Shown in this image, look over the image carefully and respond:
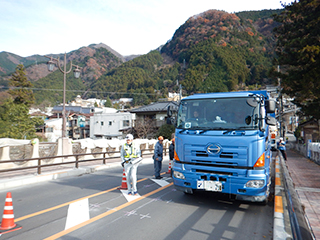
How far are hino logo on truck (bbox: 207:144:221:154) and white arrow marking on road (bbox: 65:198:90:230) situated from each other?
3.10 meters

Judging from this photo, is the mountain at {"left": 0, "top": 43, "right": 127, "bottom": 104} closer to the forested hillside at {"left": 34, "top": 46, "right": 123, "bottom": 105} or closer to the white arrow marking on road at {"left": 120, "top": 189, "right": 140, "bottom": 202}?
the forested hillside at {"left": 34, "top": 46, "right": 123, "bottom": 105}

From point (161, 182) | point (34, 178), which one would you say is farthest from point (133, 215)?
point (34, 178)

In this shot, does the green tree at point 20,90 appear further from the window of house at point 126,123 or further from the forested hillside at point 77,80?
the forested hillside at point 77,80

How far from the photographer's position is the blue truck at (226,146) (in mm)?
5246

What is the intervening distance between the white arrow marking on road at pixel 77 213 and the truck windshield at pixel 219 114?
123 inches

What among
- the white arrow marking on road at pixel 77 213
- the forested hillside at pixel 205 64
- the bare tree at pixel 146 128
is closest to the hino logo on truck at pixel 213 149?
the white arrow marking on road at pixel 77 213

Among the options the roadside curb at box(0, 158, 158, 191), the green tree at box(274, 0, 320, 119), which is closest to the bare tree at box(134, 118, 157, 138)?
the green tree at box(274, 0, 320, 119)

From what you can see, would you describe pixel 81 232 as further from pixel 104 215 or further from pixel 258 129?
pixel 258 129

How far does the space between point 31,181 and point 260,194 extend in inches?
312

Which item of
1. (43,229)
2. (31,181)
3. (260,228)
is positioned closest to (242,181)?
(260,228)

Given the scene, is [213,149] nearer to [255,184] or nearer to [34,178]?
[255,184]

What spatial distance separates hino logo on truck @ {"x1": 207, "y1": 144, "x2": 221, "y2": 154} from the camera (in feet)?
17.8

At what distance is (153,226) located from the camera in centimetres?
471

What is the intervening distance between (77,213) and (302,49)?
1483 cm
